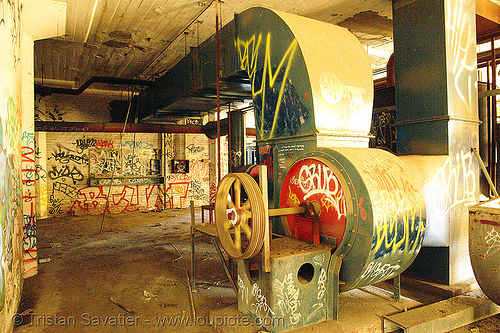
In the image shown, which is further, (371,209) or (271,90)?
(271,90)

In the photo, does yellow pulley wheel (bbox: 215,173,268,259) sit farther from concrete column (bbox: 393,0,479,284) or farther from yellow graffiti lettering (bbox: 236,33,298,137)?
concrete column (bbox: 393,0,479,284)

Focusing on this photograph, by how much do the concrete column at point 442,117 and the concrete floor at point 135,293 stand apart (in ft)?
2.02

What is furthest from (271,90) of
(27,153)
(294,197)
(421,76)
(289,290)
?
(27,153)

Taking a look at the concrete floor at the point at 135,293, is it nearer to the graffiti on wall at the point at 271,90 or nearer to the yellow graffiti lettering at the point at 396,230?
the yellow graffiti lettering at the point at 396,230

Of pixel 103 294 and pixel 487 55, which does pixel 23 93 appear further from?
pixel 487 55

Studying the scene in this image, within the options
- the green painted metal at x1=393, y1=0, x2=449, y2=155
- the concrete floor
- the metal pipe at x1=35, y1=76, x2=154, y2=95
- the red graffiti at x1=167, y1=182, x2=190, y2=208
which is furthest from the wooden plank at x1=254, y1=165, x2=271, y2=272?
the red graffiti at x1=167, y1=182, x2=190, y2=208

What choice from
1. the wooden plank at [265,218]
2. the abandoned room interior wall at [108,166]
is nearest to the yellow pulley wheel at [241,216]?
the wooden plank at [265,218]

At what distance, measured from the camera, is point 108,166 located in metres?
10.4

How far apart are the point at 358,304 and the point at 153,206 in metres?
8.76

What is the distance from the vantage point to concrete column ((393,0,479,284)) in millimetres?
3740

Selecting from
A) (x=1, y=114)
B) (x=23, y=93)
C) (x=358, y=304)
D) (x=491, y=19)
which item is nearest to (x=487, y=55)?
(x=491, y=19)

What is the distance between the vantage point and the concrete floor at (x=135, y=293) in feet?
10.8

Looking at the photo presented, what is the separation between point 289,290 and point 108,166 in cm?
894

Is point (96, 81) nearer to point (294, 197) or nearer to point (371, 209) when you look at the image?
point (294, 197)
